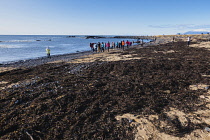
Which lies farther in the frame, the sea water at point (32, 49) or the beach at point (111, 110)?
the sea water at point (32, 49)

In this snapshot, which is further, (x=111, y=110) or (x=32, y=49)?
(x=32, y=49)

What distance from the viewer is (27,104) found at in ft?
17.8

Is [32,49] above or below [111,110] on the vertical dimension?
above

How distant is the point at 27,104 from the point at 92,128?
3.16 m

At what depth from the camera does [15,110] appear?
4.91 metres

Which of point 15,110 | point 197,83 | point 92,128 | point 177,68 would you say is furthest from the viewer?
point 177,68

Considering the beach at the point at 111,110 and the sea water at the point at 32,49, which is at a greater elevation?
the sea water at the point at 32,49

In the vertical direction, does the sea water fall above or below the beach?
above

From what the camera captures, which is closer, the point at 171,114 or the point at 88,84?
the point at 171,114

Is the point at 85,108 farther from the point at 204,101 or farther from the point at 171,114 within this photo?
the point at 204,101

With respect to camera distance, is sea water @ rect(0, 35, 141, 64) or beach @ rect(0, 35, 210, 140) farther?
sea water @ rect(0, 35, 141, 64)

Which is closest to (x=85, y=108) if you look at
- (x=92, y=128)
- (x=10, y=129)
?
(x=92, y=128)

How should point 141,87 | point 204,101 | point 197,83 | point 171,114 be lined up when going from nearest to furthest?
point 171,114
point 204,101
point 141,87
point 197,83

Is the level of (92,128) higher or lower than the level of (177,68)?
lower
